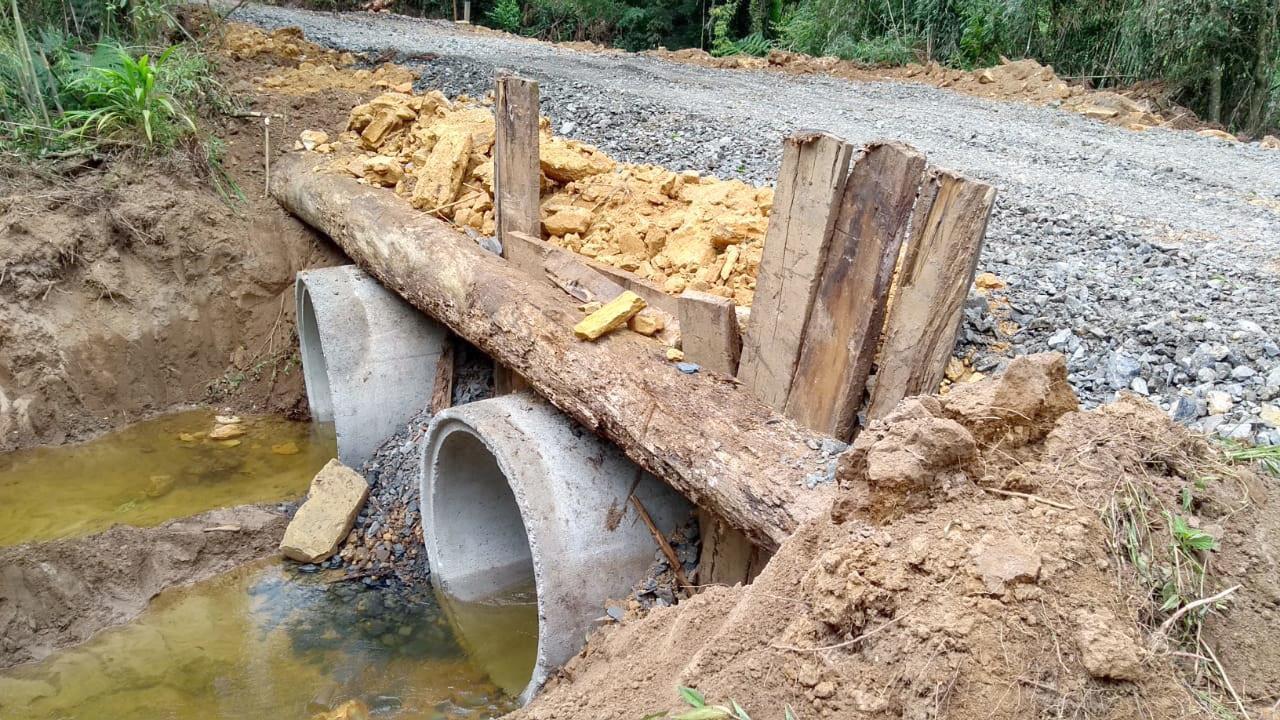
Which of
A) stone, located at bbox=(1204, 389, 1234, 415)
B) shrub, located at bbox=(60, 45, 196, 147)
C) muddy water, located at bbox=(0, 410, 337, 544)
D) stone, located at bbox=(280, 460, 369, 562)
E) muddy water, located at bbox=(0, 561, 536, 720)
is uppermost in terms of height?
shrub, located at bbox=(60, 45, 196, 147)

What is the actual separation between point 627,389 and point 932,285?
1198 mm

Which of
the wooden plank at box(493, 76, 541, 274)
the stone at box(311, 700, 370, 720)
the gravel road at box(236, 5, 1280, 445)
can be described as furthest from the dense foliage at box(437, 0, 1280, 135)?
the stone at box(311, 700, 370, 720)

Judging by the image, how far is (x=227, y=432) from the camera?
244 inches

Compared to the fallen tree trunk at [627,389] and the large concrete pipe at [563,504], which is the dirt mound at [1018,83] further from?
the large concrete pipe at [563,504]

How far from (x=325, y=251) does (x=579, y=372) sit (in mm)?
3864

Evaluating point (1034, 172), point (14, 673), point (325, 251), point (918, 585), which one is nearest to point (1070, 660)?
point (918, 585)

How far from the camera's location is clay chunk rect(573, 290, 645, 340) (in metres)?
3.69

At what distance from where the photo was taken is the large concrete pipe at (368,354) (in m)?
5.46

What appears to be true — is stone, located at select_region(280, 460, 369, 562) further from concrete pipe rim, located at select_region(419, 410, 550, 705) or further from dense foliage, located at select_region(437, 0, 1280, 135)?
dense foliage, located at select_region(437, 0, 1280, 135)

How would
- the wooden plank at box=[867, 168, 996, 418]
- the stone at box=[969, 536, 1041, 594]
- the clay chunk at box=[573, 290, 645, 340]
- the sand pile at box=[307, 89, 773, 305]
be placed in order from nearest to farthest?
the stone at box=[969, 536, 1041, 594] < the wooden plank at box=[867, 168, 996, 418] < the clay chunk at box=[573, 290, 645, 340] < the sand pile at box=[307, 89, 773, 305]

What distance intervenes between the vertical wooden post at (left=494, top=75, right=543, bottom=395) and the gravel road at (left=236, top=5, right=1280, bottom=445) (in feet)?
4.49

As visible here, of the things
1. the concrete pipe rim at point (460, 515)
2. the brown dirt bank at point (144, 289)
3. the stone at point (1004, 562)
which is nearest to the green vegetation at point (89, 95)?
the brown dirt bank at point (144, 289)

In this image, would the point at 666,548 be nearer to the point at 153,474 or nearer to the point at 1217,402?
the point at 1217,402

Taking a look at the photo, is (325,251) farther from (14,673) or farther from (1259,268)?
(1259,268)
